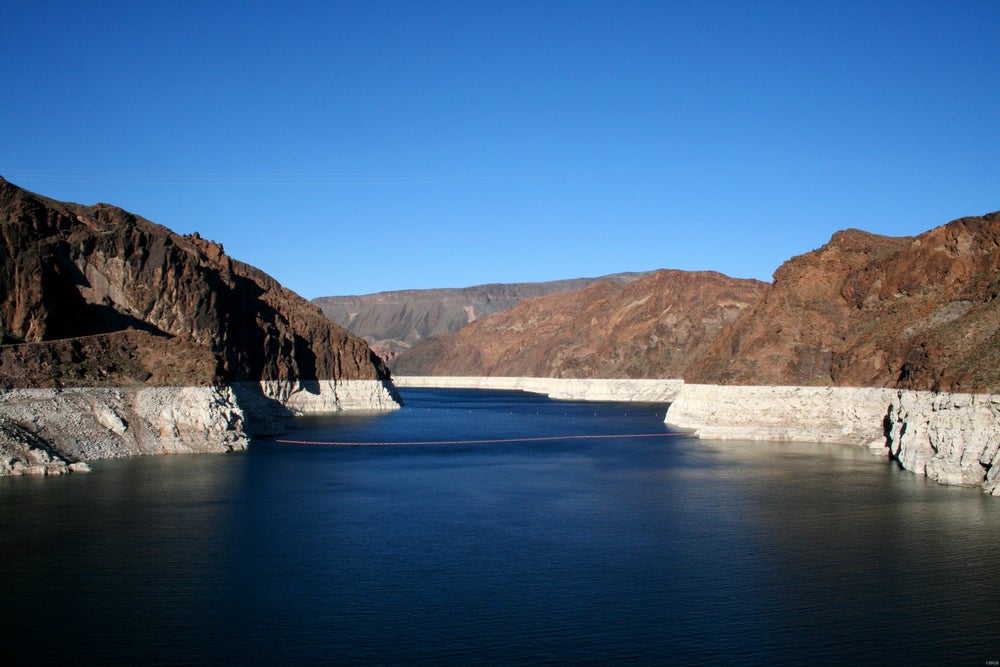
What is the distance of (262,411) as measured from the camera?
79.4 m

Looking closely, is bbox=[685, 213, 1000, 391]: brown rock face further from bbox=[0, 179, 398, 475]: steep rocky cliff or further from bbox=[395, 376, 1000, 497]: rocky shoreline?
bbox=[0, 179, 398, 475]: steep rocky cliff

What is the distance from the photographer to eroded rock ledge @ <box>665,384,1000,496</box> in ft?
123

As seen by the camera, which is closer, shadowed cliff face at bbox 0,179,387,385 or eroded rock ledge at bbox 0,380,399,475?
eroded rock ledge at bbox 0,380,399,475

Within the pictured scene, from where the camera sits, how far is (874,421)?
54844 millimetres

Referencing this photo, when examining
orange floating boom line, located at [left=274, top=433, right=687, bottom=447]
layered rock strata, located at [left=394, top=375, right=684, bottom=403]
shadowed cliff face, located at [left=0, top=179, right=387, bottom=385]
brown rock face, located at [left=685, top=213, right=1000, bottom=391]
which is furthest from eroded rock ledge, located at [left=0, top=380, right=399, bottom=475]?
layered rock strata, located at [left=394, top=375, right=684, bottom=403]

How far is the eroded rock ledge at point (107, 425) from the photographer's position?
136 feet

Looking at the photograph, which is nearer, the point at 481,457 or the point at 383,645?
the point at 383,645

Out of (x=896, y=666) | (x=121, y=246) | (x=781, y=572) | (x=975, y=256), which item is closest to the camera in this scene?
(x=896, y=666)

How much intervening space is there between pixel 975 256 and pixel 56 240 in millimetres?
66012

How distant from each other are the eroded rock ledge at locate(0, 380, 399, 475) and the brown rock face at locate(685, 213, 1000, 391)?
3691cm

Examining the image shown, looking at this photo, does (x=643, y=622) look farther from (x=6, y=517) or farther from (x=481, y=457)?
(x=481, y=457)

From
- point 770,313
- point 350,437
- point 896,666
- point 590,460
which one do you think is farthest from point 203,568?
point 770,313

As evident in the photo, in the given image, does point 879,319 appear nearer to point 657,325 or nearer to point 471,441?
point 471,441

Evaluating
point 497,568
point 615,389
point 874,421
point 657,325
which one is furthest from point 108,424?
point 657,325
